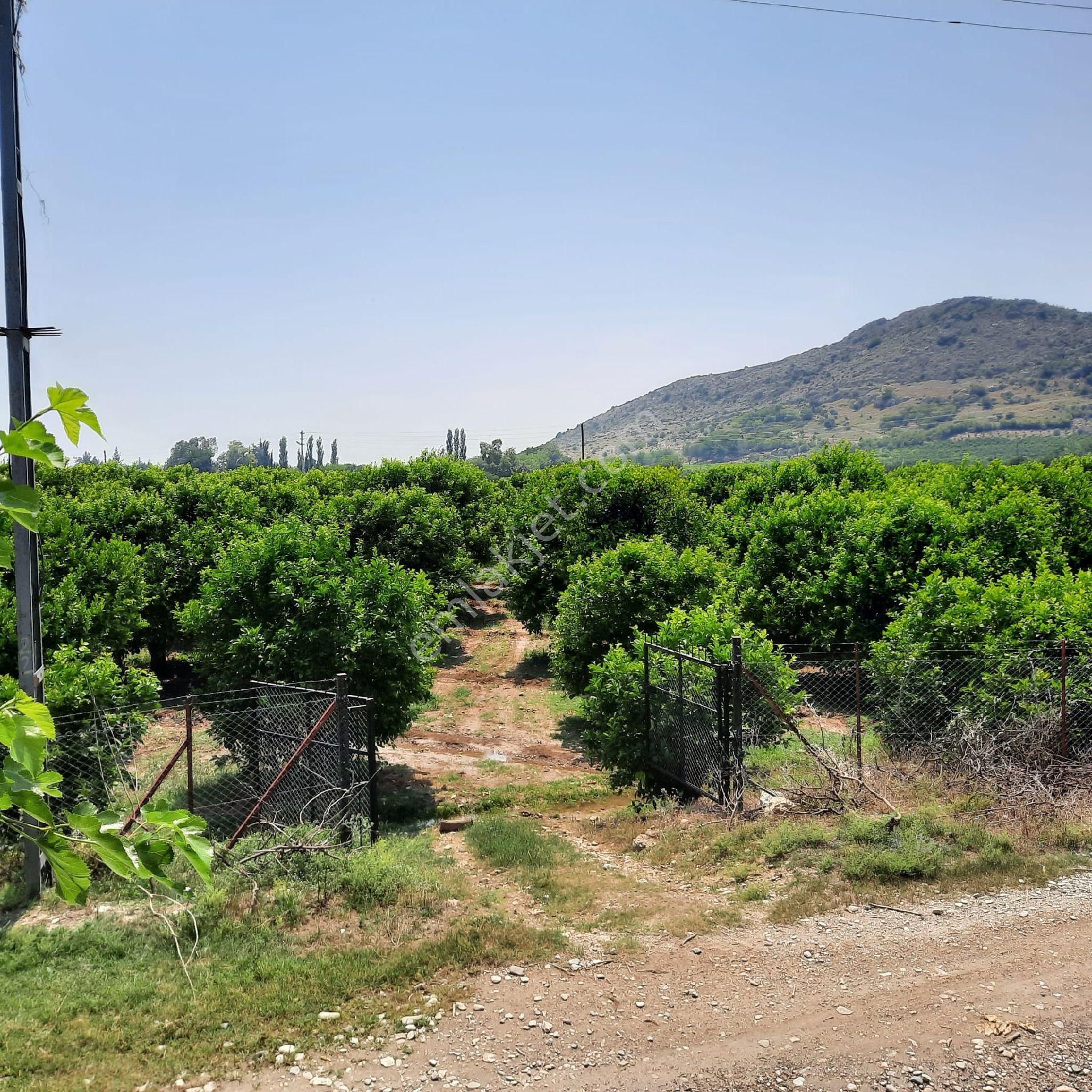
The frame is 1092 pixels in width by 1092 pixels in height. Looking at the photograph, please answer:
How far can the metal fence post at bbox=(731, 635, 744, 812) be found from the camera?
9094 mm

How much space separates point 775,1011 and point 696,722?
4.43 meters

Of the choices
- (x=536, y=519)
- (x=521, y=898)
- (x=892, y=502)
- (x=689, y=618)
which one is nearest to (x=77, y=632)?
(x=521, y=898)

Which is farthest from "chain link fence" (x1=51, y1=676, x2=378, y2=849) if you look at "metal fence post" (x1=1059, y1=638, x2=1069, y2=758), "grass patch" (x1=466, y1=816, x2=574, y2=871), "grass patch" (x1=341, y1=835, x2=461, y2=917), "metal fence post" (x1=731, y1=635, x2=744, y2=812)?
"metal fence post" (x1=1059, y1=638, x2=1069, y2=758)

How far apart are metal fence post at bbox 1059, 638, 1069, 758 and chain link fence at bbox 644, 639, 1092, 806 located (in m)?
0.02

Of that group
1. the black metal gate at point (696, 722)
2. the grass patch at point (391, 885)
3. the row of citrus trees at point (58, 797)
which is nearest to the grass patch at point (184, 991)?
the grass patch at point (391, 885)

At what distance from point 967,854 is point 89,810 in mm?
8027

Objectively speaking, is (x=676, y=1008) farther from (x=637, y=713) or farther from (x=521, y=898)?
Result: (x=637, y=713)

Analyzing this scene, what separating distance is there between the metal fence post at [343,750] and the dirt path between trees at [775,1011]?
216 cm

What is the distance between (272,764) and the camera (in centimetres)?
998

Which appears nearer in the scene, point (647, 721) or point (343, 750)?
point (343, 750)

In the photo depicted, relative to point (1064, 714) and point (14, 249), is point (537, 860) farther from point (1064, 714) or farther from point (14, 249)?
point (14, 249)

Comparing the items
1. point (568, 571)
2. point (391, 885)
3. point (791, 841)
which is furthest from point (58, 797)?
point (568, 571)

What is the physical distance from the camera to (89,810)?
1.44m

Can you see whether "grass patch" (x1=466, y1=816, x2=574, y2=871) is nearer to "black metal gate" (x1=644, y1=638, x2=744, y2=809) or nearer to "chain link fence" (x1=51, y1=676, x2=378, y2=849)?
"chain link fence" (x1=51, y1=676, x2=378, y2=849)
